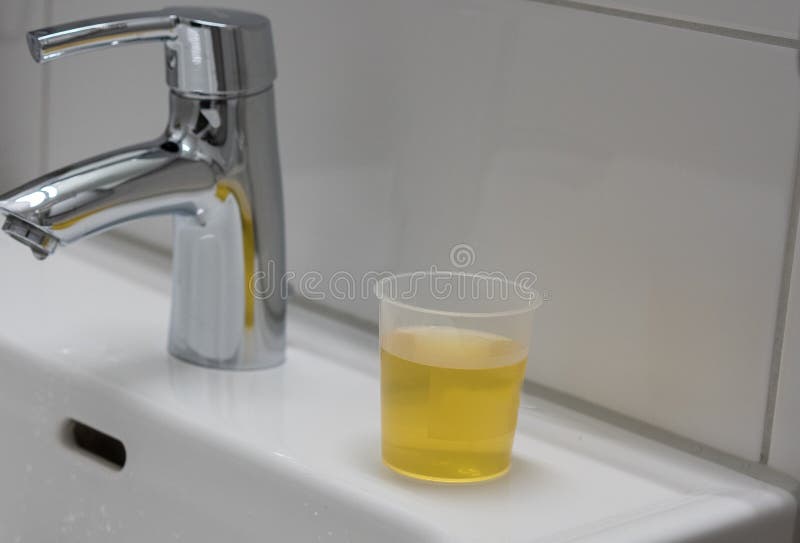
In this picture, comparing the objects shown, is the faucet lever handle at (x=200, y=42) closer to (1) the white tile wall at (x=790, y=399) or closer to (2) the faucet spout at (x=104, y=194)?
(2) the faucet spout at (x=104, y=194)

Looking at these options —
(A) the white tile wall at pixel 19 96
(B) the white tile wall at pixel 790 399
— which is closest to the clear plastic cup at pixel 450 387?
(B) the white tile wall at pixel 790 399

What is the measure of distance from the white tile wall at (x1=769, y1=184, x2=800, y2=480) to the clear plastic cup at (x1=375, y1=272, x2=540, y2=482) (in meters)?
0.10

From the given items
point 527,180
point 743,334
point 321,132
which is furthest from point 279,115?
point 743,334

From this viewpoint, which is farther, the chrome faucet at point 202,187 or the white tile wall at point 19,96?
the white tile wall at point 19,96

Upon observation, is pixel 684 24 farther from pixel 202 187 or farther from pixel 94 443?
pixel 94 443

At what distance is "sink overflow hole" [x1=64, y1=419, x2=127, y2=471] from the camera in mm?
606

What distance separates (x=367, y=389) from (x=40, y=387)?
0.52ft

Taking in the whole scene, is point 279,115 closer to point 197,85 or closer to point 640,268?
point 197,85

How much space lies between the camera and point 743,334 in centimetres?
52

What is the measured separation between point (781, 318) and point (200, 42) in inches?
10.8

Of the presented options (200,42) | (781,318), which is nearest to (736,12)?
(781,318)

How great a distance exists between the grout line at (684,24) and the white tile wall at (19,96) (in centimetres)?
39

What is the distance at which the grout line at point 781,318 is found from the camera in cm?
49

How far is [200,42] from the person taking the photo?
1.82ft
